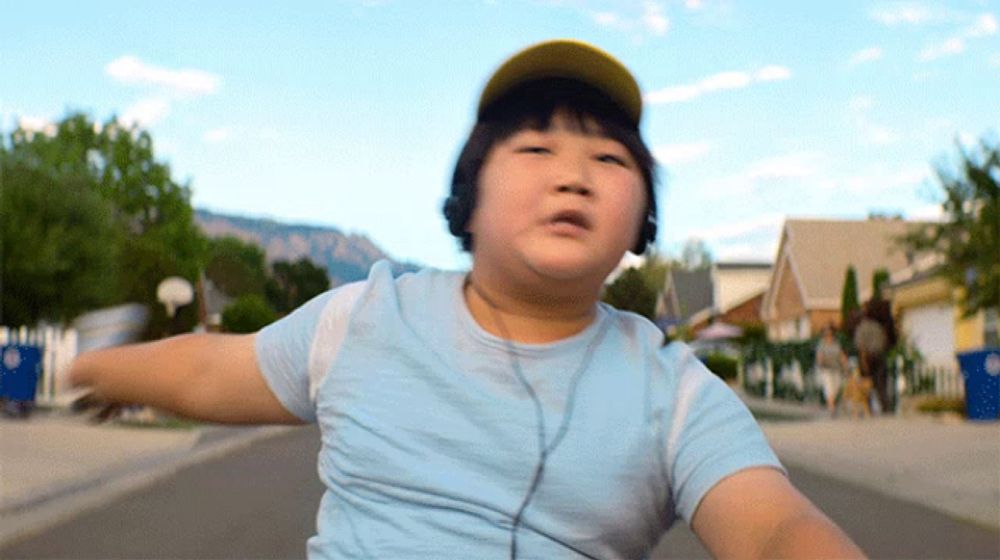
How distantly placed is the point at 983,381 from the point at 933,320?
20.0 metres

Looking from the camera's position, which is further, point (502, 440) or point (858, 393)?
point (858, 393)

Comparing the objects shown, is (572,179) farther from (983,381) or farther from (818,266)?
(818,266)

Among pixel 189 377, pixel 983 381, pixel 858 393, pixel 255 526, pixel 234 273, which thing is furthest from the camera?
pixel 234 273

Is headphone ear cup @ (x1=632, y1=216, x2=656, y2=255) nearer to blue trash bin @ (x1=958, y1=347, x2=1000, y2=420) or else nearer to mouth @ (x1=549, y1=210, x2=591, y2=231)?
mouth @ (x1=549, y1=210, x2=591, y2=231)

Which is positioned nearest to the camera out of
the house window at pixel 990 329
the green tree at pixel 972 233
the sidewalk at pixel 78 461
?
the sidewalk at pixel 78 461

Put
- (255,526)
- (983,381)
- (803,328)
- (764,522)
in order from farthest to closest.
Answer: (803,328) < (983,381) < (255,526) < (764,522)

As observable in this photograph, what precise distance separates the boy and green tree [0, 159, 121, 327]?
104 ft

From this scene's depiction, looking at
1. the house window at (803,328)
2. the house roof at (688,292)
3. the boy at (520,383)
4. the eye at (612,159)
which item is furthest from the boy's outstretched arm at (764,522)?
the house roof at (688,292)

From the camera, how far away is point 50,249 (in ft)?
110

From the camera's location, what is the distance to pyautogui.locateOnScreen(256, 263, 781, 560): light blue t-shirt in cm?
170

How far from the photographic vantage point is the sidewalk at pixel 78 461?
994cm

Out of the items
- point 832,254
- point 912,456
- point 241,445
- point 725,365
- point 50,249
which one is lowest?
point 725,365

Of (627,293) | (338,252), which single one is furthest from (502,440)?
(338,252)

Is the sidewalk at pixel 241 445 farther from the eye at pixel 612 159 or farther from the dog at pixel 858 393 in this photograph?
the eye at pixel 612 159
